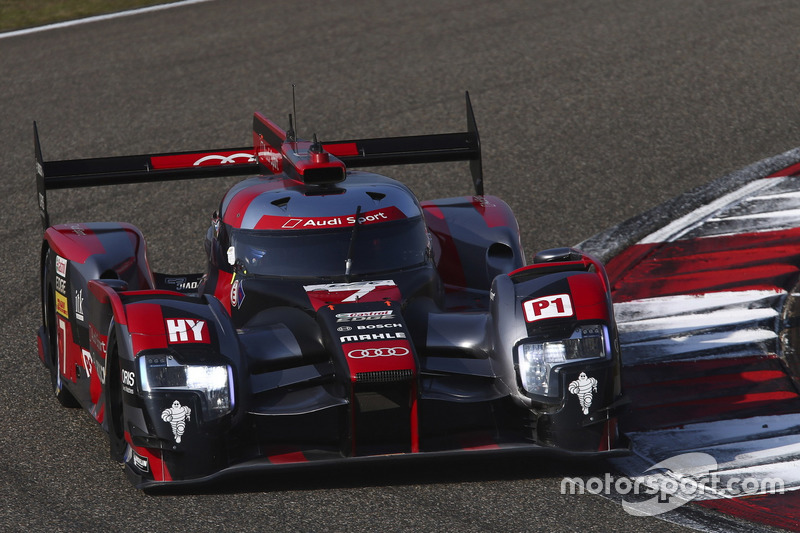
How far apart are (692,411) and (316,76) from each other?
881 cm

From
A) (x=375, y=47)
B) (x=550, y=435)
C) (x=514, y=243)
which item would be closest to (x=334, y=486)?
(x=550, y=435)

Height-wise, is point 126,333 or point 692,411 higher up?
point 126,333

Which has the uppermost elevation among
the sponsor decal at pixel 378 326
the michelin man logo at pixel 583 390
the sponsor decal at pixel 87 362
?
the sponsor decal at pixel 378 326

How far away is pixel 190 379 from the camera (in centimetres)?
607

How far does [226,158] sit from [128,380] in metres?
2.97

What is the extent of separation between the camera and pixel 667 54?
15.5 metres

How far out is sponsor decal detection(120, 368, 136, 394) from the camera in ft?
20.0

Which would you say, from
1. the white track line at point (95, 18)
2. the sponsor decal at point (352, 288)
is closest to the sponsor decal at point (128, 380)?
the sponsor decal at point (352, 288)

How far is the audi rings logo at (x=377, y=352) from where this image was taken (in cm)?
611

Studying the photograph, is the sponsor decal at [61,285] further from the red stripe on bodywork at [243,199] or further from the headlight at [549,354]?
the headlight at [549,354]

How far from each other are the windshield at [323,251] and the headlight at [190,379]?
132cm

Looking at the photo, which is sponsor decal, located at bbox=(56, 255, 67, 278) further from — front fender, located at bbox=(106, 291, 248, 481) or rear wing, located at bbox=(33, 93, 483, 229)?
front fender, located at bbox=(106, 291, 248, 481)

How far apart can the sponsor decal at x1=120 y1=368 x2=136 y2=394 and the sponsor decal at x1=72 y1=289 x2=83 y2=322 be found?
1.34 meters

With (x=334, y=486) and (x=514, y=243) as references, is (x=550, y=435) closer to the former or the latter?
(x=334, y=486)
